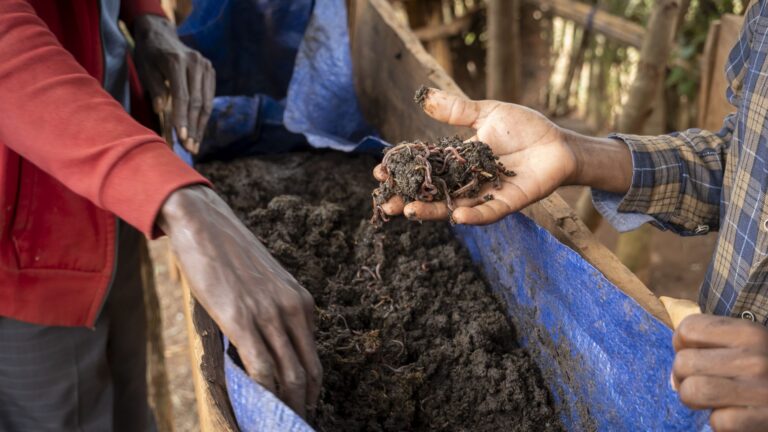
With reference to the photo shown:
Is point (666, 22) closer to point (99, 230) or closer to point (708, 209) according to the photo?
point (708, 209)

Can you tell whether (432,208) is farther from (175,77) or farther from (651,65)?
(651,65)

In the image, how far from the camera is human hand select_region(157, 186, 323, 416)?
1165mm

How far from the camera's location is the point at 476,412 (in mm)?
1625

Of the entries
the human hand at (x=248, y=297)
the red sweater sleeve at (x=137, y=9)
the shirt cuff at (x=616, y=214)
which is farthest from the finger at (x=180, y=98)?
the shirt cuff at (x=616, y=214)

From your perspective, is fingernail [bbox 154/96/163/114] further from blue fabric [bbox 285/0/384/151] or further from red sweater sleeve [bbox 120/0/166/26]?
blue fabric [bbox 285/0/384/151]

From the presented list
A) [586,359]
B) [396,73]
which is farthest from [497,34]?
[586,359]

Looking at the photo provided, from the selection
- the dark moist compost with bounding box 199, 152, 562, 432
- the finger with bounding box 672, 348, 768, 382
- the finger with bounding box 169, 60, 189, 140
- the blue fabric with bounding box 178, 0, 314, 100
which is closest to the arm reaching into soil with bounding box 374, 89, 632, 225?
the dark moist compost with bounding box 199, 152, 562, 432

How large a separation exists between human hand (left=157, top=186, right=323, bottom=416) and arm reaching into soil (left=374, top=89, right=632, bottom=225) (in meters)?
0.54

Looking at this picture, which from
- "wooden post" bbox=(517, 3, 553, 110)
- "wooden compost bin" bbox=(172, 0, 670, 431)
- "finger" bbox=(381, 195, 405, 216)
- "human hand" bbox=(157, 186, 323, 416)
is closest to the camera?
"human hand" bbox=(157, 186, 323, 416)

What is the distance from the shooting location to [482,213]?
1.64m

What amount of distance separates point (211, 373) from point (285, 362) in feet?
0.88

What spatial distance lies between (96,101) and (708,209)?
4.83 feet

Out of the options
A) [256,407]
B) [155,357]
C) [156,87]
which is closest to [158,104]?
[156,87]

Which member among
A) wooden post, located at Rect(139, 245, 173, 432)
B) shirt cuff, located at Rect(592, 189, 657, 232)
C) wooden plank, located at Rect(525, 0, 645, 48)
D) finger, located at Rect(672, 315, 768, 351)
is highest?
finger, located at Rect(672, 315, 768, 351)
